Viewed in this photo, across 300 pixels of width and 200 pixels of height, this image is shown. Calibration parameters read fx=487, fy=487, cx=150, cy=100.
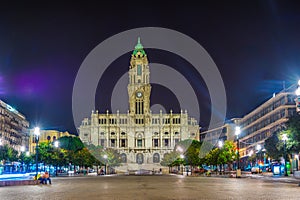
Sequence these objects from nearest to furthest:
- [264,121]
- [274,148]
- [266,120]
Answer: [274,148], [266,120], [264,121]

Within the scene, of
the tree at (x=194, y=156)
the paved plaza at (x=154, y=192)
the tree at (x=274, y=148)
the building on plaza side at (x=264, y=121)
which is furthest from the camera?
the tree at (x=194, y=156)

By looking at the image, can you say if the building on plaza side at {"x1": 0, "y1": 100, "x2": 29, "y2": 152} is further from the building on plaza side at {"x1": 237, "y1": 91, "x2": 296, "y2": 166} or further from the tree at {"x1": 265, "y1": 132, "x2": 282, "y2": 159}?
the tree at {"x1": 265, "y1": 132, "x2": 282, "y2": 159}

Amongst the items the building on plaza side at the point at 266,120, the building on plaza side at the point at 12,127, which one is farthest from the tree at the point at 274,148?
the building on plaza side at the point at 12,127

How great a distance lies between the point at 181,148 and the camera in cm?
18275

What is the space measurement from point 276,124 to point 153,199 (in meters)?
108

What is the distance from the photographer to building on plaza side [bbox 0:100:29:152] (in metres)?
145

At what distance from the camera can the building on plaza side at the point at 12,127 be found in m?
145

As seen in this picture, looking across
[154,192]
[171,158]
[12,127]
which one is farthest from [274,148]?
[171,158]

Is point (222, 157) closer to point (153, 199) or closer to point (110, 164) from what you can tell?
point (110, 164)

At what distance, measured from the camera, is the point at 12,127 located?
516ft

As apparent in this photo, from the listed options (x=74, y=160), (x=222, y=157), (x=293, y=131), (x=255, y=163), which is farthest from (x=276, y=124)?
(x=293, y=131)

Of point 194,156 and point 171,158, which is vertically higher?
point 194,156

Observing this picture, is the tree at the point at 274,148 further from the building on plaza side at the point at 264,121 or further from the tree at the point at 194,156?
the tree at the point at 194,156

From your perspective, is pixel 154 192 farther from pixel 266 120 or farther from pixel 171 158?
pixel 171 158
